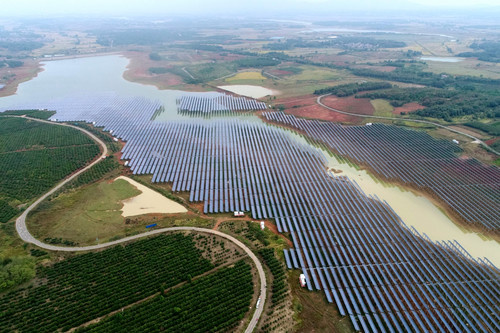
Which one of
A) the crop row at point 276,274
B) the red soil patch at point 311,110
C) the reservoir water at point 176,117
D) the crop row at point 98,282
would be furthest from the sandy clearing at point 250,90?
the crop row at point 276,274

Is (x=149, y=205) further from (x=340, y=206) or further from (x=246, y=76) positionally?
(x=246, y=76)

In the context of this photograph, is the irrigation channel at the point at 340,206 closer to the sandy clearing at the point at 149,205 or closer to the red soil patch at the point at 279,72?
the sandy clearing at the point at 149,205

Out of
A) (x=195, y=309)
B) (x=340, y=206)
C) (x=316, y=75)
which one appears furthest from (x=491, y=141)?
(x=195, y=309)

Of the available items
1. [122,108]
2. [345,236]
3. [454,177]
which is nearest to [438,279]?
Result: [345,236]

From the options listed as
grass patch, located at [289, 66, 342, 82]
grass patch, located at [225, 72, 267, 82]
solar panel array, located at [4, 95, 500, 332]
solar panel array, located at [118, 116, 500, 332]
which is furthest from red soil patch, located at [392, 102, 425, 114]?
grass patch, located at [225, 72, 267, 82]

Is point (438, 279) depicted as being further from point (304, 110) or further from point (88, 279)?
point (304, 110)

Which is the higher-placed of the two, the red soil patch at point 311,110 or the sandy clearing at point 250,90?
the sandy clearing at point 250,90
